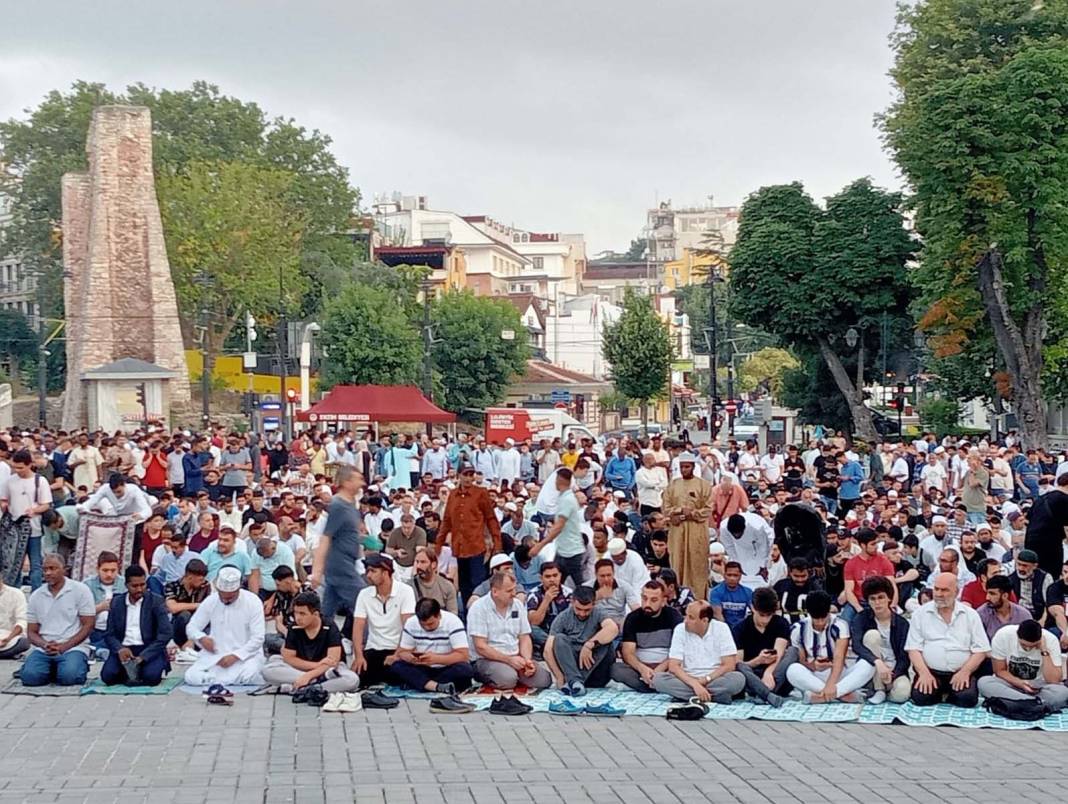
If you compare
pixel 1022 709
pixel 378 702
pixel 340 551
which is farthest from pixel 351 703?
pixel 1022 709

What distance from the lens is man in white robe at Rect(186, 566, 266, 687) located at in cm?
1194

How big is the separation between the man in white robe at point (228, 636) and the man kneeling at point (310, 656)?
0.28 metres

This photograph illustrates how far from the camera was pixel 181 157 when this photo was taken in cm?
7069

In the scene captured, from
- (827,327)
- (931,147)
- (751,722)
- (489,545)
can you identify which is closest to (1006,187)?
(931,147)

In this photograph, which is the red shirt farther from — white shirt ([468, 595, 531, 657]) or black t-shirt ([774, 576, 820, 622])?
white shirt ([468, 595, 531, 657])

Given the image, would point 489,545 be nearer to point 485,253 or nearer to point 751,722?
point 751,722

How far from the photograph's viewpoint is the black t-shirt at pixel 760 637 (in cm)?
1213

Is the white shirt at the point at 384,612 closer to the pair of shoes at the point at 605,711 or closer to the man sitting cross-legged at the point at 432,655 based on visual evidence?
the man sitting cross-legged at the point at 432,655

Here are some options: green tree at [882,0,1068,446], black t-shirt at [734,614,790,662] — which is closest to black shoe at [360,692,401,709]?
black t-shirt at [734,614,790,662]

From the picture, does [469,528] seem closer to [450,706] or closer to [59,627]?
[450,706]

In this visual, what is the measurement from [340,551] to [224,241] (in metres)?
51.0

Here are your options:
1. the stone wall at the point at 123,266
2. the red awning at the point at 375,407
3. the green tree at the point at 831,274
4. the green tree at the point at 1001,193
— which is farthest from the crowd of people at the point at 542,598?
the stone wall at the point at 123,266

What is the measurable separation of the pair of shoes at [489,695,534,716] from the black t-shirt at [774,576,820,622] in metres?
3.09

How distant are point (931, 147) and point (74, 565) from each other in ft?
99.4
